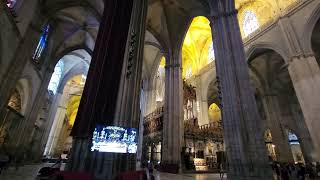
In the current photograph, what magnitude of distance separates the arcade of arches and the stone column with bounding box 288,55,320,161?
60 millimetres

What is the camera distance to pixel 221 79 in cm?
862

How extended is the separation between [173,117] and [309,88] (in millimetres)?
8648

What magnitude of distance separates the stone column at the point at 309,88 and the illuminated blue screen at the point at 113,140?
1100 cm

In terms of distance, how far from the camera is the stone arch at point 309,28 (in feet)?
39.5

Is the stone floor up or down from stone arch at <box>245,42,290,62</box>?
down

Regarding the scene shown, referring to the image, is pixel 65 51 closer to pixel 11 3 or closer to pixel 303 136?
pixel 11 3

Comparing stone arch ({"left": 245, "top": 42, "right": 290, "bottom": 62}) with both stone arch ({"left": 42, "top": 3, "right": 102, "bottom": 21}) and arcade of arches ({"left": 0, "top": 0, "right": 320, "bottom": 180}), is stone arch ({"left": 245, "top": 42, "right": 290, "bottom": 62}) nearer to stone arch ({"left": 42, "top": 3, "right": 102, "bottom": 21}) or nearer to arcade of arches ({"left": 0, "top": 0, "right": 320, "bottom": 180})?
arcade of arches ({"left": 0, "top": 0, "right": 320, "bottom": 180})

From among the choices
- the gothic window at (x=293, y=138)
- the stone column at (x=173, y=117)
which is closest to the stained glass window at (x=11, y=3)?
the stone column at (x=173, y=117)

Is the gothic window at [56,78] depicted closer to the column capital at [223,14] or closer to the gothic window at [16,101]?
the gothic window at [16,101]

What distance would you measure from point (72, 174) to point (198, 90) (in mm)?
18167

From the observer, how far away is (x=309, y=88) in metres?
11.1

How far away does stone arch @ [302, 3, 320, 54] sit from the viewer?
1204cm

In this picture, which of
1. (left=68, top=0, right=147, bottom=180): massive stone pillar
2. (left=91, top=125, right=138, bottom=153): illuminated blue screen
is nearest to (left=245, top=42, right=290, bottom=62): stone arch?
(left=68, top=0, right=147, bottom=180): massive stone pillar

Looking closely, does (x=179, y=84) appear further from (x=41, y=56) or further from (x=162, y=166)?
(x=41, y=56)
